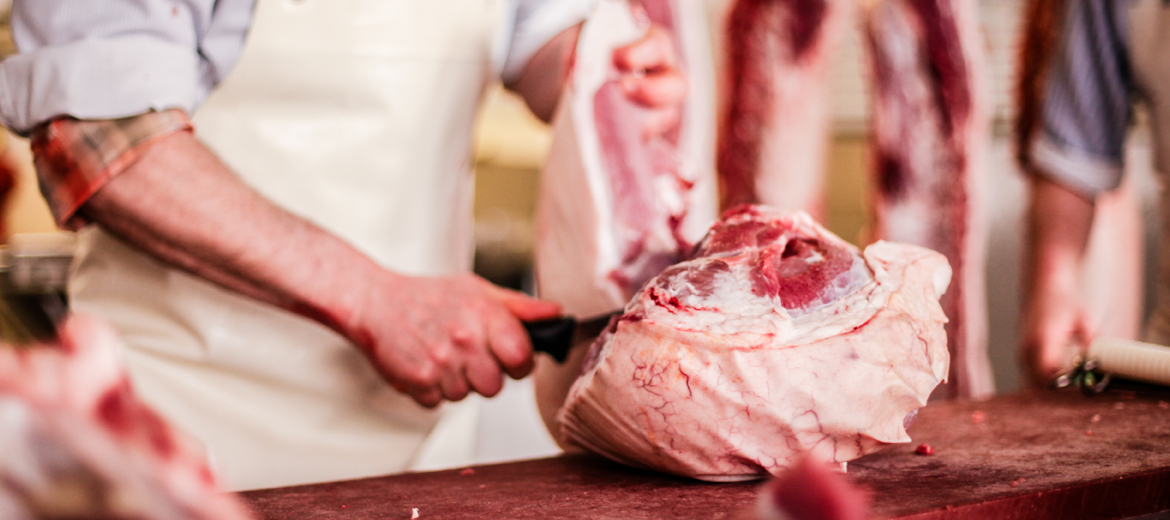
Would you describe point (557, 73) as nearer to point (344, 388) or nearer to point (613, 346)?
point (344, 388)

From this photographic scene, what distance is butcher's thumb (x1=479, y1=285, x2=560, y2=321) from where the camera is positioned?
1126mm

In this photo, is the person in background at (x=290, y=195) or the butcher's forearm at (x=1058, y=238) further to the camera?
the butcher's forearm at (x=1058, y=238)

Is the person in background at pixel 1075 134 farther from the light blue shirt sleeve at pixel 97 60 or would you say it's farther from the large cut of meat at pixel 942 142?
the light blue shirt sleeve at pixel 97 60

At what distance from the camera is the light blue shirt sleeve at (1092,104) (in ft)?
6.11

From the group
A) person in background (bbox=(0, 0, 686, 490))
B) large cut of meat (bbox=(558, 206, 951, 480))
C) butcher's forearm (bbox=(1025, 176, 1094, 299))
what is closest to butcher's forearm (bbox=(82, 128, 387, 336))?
person in background (bbox=(0, 0, 686, 490))

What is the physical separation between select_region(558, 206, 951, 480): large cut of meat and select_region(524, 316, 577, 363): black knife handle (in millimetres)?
171

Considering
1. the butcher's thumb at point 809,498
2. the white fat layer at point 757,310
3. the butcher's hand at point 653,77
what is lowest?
the white fat layer at point 757,310

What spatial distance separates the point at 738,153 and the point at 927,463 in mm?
1284

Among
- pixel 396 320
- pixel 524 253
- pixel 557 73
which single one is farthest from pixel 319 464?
pixel 524 253

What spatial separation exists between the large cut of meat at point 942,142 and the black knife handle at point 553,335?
1215 mm

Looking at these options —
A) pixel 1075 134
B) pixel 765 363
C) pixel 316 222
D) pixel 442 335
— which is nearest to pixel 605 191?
pixel 442 335

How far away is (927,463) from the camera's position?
92cm

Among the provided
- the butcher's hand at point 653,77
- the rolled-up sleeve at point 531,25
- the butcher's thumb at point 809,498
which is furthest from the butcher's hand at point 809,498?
the rolled-up sleeve at point 531,25

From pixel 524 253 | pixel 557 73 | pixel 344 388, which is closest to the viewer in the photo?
pixel 344 388
